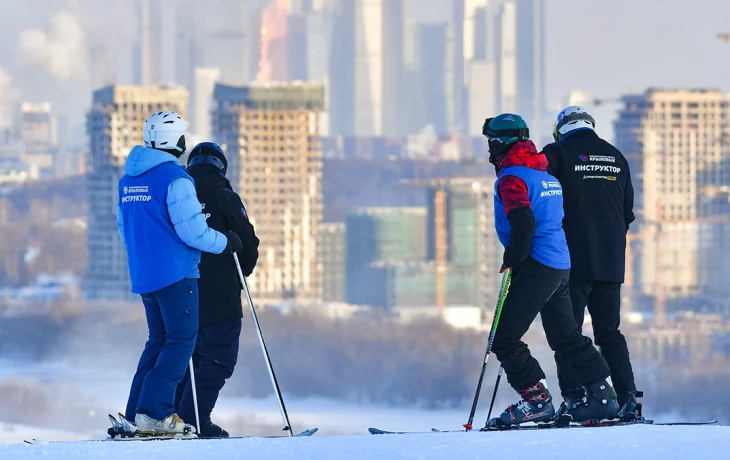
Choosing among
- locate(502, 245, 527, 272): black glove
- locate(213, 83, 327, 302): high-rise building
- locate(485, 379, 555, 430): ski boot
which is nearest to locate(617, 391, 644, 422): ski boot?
locate(485, 379, 555, 430): ski boot

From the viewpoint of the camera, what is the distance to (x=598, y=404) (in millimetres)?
11125

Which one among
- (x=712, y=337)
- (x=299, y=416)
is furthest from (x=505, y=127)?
(x=712, y=337)

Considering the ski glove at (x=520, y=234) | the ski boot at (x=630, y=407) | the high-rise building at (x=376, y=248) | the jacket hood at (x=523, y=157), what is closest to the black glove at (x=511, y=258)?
the ski glove at (x=520, y=234)

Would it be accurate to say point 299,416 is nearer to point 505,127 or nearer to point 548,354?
point 548,354

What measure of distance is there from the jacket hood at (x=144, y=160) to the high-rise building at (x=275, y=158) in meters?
182

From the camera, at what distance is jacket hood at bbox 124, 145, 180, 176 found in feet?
34.0

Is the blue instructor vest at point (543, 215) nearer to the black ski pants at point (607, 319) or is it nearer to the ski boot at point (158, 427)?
the black ski pants at point (607, 319)

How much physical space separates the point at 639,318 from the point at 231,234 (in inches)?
6743

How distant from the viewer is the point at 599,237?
37.3ft

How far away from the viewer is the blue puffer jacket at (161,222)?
1033 cm

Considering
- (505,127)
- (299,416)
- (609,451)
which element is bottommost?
(299,416)

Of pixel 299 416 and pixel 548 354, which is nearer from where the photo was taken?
pixel 299 416

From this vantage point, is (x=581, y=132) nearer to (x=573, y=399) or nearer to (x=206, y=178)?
(x=573, y=399)

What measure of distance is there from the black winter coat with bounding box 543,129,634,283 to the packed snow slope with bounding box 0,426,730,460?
1558mm
